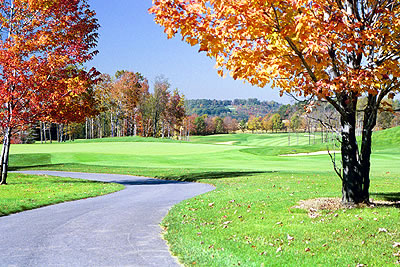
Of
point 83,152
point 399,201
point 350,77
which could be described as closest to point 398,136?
point 83,152

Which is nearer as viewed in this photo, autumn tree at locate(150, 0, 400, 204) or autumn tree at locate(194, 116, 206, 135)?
autumn tree at locate(150, 0, 400, 204)

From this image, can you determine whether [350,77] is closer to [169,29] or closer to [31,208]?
[169,29]

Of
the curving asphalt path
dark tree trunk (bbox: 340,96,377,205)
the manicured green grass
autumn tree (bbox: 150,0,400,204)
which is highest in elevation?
autumn tree (bbox: 150,0,400,204)

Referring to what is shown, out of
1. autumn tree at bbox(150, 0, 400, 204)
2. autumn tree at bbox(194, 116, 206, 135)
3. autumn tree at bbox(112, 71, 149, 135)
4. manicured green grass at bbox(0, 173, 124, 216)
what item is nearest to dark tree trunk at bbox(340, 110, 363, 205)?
autumn tree at bbox(150, 0, 400, 204)

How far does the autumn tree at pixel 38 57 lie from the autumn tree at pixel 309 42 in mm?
13795

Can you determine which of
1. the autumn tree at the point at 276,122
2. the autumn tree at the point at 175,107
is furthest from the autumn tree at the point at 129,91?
→ the autumn tree at the point at 276,122

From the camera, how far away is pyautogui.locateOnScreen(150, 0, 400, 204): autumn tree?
7.65 meters

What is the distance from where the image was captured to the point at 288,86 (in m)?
10.4

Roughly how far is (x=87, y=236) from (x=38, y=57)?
14.6 m

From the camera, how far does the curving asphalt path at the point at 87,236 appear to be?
674 cm

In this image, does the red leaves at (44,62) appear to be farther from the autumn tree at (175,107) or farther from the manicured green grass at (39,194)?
the autumn tree at (175,107)

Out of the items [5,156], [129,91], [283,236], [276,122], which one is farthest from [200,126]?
[283,236]

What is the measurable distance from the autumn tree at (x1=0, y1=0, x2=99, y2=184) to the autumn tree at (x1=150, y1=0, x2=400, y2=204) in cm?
1380

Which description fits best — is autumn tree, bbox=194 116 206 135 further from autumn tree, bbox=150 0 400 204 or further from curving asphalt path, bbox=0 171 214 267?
autumn tree, bbox=150 0 400 204
